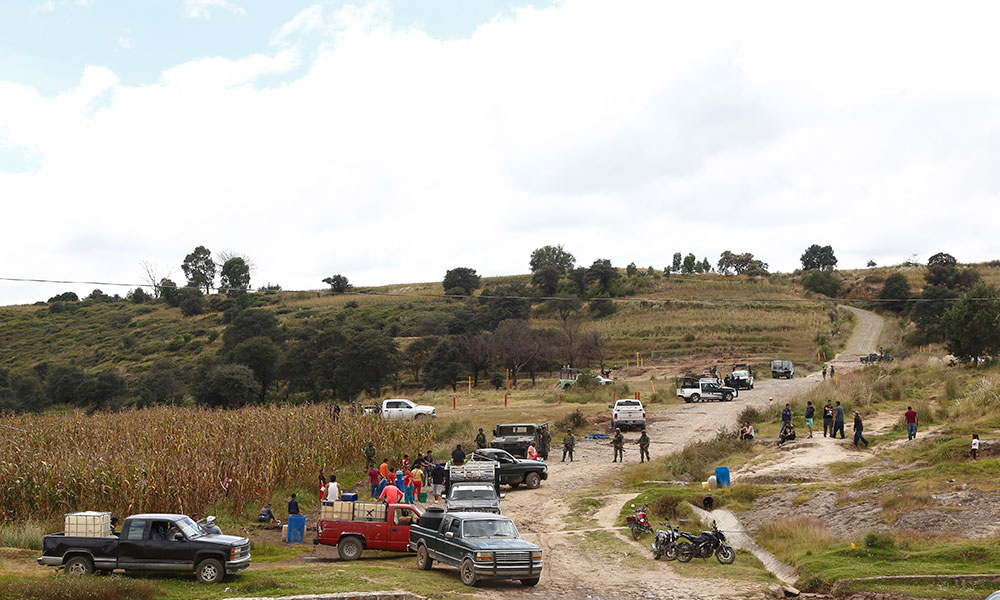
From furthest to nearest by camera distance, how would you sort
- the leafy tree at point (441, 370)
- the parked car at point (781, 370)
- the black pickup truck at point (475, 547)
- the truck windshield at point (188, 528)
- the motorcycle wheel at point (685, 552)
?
the leafy tree at point (441, 370)
the parked car at point (781, 370)
the motorcycle wheel at point (685, 552)
the black pickup truck at point (475, 547)
the truck windshield at point (188, 528)

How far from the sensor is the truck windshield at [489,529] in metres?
17.8

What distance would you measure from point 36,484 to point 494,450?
51.0ft

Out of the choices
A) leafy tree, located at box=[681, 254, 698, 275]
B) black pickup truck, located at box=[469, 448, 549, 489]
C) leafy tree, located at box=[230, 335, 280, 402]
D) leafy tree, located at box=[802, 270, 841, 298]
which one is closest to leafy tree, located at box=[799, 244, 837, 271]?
leafy tree, located at box=[681, 254, 698, 275]

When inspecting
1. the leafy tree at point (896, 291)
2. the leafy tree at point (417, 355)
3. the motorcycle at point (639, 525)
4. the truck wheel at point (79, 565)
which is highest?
the leafy tree at point (896, 291)

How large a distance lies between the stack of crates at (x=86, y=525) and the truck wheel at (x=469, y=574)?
7.36 meters

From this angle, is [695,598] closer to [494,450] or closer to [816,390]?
[494,450]

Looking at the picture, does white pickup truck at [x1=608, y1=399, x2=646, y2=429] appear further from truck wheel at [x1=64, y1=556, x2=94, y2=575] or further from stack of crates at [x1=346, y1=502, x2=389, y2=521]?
truck wheel at [x1=64, y1=556, x2=94, y2=575]

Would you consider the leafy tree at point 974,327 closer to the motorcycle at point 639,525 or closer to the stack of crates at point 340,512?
the motorcycle at point 639,525

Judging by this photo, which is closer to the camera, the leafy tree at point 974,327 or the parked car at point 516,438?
the parked car at point 516,438

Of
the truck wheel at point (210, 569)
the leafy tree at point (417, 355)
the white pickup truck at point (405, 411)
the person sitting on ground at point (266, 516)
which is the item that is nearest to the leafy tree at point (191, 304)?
the leafy tree at point (417, 355)

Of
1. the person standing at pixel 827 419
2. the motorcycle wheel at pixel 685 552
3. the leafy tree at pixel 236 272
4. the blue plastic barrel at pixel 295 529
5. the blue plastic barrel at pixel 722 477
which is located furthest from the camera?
the leafy tree at pixel 236 272

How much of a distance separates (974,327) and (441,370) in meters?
42.0

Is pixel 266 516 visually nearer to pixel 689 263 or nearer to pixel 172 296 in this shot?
pixel 172 296

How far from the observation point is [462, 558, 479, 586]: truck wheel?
16781 mm
